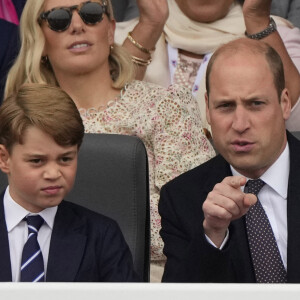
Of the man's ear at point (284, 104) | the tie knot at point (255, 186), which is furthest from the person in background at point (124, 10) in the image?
the tie knot at point (255, 186)

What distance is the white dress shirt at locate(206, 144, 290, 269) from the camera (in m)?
1.69

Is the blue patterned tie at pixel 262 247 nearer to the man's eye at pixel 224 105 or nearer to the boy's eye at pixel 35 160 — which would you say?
the man's eye at pixel 224 105

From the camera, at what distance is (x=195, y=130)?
2.33m

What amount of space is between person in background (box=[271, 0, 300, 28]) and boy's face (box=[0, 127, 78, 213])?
1.53 metres

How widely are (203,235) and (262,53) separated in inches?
17.9

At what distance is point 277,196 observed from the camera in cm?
171

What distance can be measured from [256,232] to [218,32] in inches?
48.9

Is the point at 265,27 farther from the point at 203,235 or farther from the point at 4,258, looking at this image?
the point at 4,258

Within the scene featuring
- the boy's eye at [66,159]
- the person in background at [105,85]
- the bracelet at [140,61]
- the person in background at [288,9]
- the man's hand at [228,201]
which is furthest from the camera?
the person in background at [288,9]

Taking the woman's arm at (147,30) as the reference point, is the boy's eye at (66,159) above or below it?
below

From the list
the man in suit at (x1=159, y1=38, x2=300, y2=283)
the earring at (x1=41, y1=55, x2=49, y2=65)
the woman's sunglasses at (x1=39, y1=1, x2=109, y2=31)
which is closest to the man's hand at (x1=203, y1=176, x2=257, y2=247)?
the man in suit at (x1=159, y1=38, x2=300, y2=283)

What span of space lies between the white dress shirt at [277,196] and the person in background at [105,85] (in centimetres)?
56

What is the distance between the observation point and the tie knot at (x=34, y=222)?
164 cm

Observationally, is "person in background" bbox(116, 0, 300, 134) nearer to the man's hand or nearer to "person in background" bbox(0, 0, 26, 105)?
"person in background" bbox(0, 0, 26, 105)
